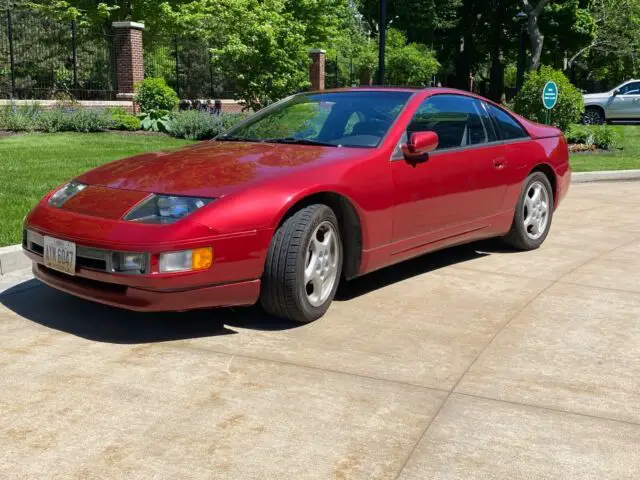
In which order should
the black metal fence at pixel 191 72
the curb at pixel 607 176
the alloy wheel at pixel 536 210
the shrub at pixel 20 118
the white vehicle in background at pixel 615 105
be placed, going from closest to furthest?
the alloy wheel at pixel 536 210
the curb at pixel 607 176
the shrub at pixel 20 118
the white vehicle in background at pixel 615 105
the black metal fence at pixel 191 72

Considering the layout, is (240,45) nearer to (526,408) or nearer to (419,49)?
(526,408)

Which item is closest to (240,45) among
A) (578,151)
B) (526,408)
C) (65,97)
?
(65,97)

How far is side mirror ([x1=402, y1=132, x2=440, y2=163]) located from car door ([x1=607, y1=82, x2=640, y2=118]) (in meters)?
21.9

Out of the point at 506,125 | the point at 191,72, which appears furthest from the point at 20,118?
the point at 506,125

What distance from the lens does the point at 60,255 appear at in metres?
4.04

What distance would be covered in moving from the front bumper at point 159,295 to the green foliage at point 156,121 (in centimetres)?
1318

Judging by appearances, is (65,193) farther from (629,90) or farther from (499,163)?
(629,90)

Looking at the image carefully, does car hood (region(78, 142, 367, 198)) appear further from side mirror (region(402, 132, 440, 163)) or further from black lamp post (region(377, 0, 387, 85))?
black lamp post (region(377, 0, 387, 85))

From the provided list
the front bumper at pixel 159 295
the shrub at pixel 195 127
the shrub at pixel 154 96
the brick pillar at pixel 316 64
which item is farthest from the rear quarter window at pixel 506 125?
the brick pillar at pixel 316 64

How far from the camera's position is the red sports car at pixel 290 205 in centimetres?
384

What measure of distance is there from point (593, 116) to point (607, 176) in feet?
45.5

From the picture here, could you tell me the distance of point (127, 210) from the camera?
3947 millimetres

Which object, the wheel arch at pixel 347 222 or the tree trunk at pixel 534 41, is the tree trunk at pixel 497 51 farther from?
the wheel arch at pixel 347 222

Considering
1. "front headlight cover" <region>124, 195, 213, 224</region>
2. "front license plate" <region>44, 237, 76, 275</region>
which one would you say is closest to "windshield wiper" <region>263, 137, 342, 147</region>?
"front headlight cover" <region>124, 195, 213, 224</region>
